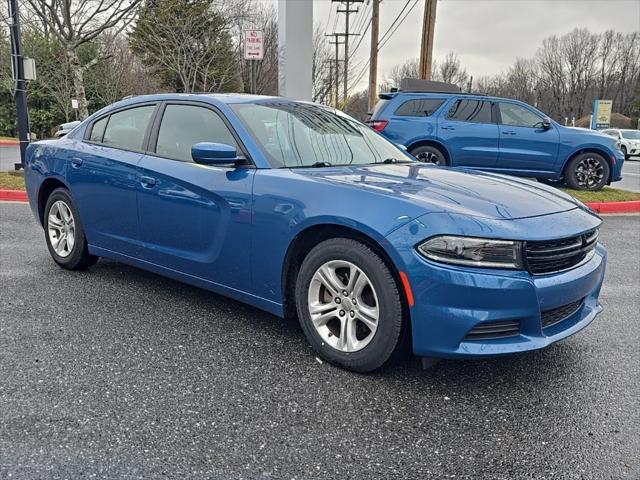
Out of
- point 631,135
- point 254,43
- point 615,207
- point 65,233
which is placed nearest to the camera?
point 65,233

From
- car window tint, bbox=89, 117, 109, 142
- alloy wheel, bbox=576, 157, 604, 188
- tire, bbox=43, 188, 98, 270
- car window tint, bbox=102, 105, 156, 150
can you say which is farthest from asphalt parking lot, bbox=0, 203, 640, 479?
alloy wheel, bbox=576, 157, 604, 188

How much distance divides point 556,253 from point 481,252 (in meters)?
0.44

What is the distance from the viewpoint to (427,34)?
13844 mm

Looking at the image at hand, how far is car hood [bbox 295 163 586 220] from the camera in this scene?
2.68 meters

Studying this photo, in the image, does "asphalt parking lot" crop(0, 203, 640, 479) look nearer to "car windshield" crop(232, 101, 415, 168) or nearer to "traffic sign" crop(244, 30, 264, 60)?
"car windshield" crop(232, 101, 415, 168)

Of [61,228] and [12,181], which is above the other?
[61,228]

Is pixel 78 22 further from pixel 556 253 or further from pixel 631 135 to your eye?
pixel 631 135

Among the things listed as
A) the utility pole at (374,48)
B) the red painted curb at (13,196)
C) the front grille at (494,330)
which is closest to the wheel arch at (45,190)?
the front grille at (494,330)

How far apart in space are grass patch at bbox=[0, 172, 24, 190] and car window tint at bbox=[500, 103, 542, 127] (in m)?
8.55

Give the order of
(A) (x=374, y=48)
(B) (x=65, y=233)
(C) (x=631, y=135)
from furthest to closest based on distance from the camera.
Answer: (C) (x=631, y=135) < (A) (x=374, y=48) < (B) (x=65, y=233)

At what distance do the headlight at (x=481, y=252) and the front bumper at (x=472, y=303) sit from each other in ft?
0.11

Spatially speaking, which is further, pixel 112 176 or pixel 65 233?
pixel 65 233

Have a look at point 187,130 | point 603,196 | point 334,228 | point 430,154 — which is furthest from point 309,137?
point 603,196

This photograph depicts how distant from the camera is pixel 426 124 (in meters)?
9.35
